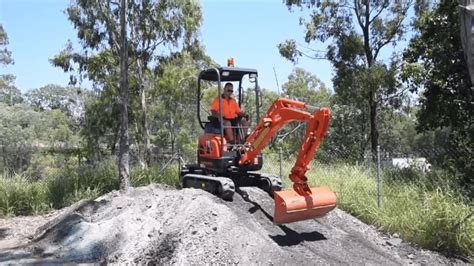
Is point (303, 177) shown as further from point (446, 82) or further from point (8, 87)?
point (8, 87)

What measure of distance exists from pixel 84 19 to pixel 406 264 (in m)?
13.8

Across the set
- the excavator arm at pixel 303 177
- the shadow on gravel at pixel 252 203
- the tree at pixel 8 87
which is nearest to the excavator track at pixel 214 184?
the shadow on gravel at pixel 252 203

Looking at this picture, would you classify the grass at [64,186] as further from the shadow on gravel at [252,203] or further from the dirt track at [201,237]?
the shadow on gravel at [252,203]

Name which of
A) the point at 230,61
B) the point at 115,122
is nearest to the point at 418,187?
the point at 230,61

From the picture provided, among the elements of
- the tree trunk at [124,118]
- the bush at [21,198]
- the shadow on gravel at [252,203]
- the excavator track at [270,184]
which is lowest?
the bush at [21,198]

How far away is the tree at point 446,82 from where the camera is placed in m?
11.2

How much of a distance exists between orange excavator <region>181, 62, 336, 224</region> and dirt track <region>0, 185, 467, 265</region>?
0.37 metres

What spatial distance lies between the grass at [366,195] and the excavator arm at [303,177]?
154 centimetres

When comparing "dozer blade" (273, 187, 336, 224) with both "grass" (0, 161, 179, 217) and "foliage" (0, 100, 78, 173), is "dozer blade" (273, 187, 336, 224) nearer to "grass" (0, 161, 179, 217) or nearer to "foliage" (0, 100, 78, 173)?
"grass" (0, 161, 179, 217)

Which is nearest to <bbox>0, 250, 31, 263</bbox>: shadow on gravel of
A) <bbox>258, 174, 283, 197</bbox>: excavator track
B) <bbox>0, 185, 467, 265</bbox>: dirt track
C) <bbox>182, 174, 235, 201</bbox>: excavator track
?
<bbox>0, 185, 467, 265</bbox>: dirt track

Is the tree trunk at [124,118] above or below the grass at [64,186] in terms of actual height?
above

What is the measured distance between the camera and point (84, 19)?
16.7m

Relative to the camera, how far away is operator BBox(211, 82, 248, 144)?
8641mm

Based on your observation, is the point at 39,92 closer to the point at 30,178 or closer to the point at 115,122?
the point at 115,122
